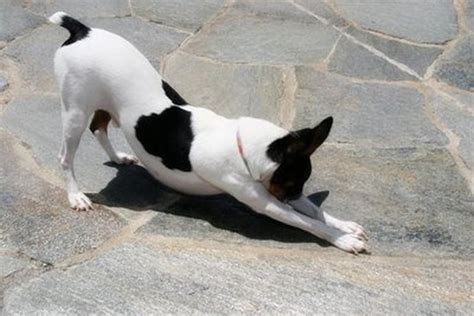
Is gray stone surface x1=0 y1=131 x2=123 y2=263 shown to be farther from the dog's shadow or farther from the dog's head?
the dog's head

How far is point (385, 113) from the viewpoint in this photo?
A: 578 centimetres

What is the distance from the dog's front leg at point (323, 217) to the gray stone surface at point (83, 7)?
3389 millimetres

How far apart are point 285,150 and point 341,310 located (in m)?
0.84

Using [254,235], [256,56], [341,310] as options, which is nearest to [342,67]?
[256,56]

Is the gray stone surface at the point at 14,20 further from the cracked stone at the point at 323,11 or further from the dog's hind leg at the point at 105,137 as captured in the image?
the cracked stone at the point at 323,11

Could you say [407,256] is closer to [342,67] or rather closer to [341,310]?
[341,310]

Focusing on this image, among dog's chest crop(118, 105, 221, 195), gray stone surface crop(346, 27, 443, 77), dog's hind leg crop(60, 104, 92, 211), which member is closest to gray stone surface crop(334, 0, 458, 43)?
gray stone surface crop(346, 27, 443, 77)

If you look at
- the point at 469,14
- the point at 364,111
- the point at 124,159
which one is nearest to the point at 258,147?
the point at 124,159

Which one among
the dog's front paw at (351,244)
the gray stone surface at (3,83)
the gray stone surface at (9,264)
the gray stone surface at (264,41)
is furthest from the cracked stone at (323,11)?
the gray stone surface at (9,264)

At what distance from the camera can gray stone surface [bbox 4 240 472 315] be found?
3.75 meters

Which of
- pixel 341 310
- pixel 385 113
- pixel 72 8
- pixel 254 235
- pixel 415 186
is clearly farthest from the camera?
pixel 72 8

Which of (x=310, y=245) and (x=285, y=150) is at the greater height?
(x=285, y=150)

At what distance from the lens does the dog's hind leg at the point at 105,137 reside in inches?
191

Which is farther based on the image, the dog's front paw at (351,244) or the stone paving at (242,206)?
the dog's front paw at (351,244)
